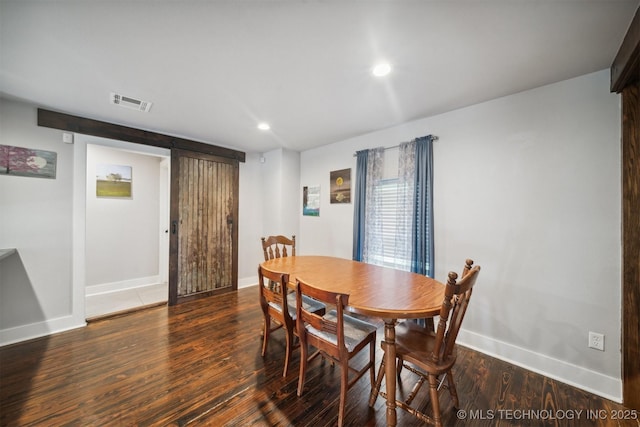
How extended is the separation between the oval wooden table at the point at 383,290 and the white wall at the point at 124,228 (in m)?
3.16

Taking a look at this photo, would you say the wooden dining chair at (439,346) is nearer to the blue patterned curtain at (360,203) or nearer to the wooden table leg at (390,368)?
the wooden table leg at (390,368)

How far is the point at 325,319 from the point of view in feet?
5.08

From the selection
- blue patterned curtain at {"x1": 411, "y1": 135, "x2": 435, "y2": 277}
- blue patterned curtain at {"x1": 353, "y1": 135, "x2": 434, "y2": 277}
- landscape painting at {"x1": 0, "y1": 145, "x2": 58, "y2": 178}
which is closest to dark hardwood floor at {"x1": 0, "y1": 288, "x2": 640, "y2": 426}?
blue patterned curtain at {"x1": 411, "y1": 135, "x2": 435, "y2": 277}

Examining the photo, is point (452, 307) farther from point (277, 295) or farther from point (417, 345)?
point (277, 295)

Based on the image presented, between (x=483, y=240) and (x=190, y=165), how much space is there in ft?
13.3

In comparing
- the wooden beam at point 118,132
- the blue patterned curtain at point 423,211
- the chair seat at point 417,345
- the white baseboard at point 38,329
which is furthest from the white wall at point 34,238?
the blue patterned curtain at point 423,211

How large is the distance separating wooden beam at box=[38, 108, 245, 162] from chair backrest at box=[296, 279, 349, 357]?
3.19 meters

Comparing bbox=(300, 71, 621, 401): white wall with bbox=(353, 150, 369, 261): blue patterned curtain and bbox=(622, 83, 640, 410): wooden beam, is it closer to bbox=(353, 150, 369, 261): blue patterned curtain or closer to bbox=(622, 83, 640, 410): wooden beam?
bbox=(622, 83, 640, 410): wooden beam

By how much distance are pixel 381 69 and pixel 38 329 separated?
4.39 m

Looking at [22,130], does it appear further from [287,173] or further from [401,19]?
[401,19]

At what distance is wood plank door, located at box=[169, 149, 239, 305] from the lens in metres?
3.51

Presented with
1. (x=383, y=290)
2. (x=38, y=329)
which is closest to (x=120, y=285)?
(x=38, y=329)

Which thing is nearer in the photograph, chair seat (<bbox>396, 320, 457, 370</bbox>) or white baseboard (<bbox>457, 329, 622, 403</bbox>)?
chair seat (<bbox>396, 320, 457, 370</bbox>)

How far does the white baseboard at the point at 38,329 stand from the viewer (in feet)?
7.84
